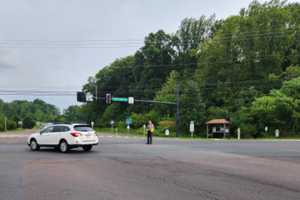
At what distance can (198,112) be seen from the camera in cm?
5809

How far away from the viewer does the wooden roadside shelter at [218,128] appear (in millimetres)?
52812

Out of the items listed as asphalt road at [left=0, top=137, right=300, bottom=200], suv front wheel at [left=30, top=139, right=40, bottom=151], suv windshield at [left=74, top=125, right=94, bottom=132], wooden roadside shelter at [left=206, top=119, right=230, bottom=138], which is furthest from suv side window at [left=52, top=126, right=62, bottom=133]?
wooden roadside shelter at [left=206, top=119, right=230, bottom=138]

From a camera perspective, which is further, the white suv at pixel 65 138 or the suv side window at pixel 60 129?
the suv side window at pixel 60 129

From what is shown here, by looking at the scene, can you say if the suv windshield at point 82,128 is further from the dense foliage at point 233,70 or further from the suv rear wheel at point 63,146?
the dense foliage at point 233,70

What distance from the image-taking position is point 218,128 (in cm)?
5444

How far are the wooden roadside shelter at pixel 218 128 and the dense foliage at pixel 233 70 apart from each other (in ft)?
8.53

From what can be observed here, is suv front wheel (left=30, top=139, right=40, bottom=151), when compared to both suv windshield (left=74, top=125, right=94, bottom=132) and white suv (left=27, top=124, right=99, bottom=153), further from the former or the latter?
suv windshield (left=74, top=125, right=94, bottom=132)

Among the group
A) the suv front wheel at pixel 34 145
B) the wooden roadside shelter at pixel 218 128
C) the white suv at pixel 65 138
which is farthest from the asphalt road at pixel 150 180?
the wooden roadside shelter at pixel 218 128

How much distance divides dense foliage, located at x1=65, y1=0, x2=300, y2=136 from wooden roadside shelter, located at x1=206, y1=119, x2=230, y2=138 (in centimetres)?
260

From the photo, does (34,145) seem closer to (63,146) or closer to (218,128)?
(63,146)

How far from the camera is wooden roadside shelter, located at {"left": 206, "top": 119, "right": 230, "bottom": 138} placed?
2079 inches

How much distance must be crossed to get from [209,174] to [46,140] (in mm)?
12311

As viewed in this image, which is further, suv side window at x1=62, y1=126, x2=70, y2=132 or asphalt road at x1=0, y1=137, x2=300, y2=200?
suv side window at x1=62, y1=126, x2=70, y2=132

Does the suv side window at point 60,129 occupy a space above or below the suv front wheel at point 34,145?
above
